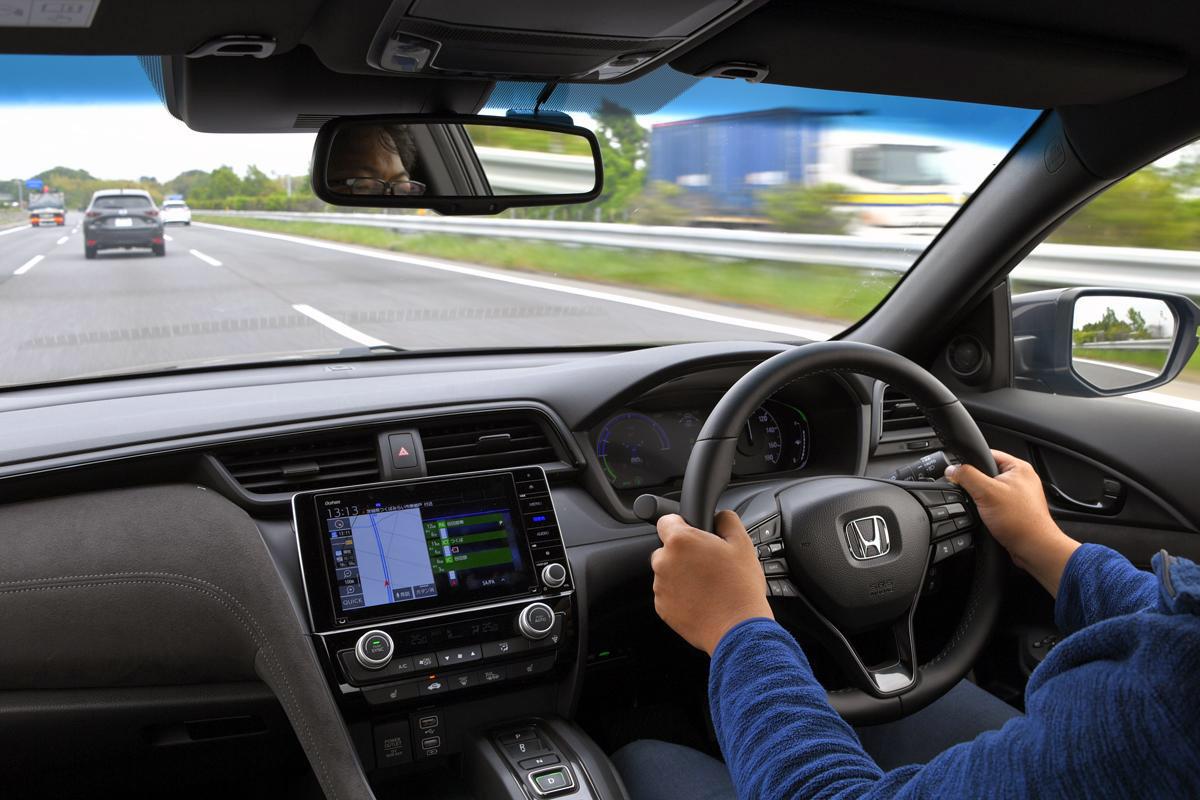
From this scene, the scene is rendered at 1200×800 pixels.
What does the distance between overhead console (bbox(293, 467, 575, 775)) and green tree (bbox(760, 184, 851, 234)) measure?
362 cm

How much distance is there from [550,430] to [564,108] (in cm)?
94

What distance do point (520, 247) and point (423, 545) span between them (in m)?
2.99

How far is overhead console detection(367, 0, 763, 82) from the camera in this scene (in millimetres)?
2082

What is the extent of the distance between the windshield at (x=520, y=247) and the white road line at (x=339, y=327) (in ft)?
0.04

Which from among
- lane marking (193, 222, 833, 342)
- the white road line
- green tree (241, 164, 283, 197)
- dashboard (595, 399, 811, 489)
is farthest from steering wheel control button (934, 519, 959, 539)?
green tree (241, 164, 283, 197)

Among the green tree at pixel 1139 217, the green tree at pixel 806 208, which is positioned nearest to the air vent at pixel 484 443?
the green tree at pixel 1139 217

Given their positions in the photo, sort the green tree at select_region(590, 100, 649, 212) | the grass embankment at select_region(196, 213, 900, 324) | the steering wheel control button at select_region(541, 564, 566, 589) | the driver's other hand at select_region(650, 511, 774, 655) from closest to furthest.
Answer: the driver's other hand at select_region(650, 511, 774, 655) → the steering wheel control button at select_region(541, 564, 566, 589) → the green tree at select_region(590, 100, 649, 212) → the grass embankment at select_region(196, 213, 900, 324)

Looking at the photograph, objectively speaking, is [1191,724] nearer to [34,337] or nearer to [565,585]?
[565,585]

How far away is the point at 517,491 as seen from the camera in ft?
8.87

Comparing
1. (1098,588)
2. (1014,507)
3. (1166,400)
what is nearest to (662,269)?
(1166,400)

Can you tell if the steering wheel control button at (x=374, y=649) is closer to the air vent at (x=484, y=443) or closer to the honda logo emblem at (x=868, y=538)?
the air vent at (x=484, y=443)

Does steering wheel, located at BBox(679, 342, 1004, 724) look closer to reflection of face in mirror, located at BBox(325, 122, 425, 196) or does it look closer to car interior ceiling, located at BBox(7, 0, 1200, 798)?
car interior ceiling, located at BBox(7, 0, 1200, 798)

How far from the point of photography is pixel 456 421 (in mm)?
2781

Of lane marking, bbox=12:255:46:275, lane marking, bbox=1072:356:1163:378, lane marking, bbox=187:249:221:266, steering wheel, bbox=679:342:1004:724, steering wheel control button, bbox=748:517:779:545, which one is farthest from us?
lane marking, bbox=187:249:221:266
